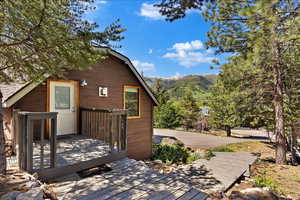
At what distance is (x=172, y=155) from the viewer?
8.63m

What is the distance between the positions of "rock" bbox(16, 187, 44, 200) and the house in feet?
9.42

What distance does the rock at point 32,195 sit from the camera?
2448 mm

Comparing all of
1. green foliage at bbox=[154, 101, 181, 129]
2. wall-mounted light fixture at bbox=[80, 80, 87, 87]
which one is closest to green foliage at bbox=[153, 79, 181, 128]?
green foliage at bbox=[154, 101, 181, 129]

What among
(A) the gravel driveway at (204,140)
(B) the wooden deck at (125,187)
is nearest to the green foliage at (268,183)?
(B) the wooden deck at (125,187)

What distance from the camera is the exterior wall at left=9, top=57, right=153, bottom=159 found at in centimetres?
537

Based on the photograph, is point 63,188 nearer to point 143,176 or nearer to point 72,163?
point 72,163

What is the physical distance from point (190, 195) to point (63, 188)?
92.8 inches

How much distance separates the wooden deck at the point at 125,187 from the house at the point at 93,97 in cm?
273

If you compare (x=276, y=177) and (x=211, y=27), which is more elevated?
(x=211, y=27)

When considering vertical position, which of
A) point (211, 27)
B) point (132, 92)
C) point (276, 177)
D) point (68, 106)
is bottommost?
point (276, 177)

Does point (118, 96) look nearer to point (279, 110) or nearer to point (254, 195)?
point (254, 195)

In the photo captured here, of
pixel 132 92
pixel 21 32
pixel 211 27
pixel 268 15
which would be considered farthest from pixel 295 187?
pixel 21 32

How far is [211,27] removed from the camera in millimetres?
5770

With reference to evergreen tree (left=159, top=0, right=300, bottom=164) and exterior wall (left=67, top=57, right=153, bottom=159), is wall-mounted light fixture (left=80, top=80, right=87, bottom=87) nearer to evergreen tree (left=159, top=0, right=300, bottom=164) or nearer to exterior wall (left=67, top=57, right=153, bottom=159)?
exterior wall (left=67, top=57, right=153, bottom=159)
